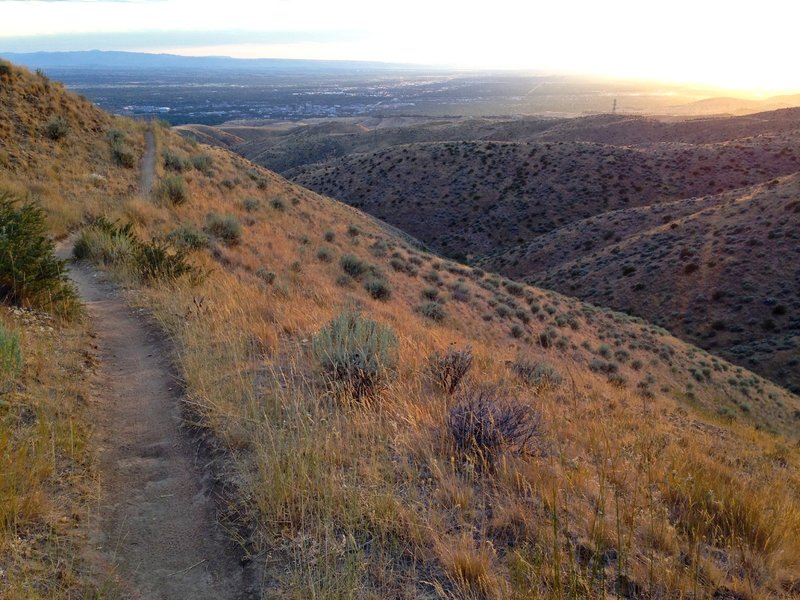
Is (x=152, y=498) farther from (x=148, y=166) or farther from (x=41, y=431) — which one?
(x=148, y=166)

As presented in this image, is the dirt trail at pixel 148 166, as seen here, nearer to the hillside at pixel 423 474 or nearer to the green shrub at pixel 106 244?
the green shrub at pixel 106 244

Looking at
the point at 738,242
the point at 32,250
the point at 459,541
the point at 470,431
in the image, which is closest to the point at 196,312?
the point at 32,250

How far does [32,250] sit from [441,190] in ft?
165

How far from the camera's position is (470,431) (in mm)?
3963

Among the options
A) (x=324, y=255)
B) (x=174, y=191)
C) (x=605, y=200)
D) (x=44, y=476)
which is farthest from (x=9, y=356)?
(x=605, y=200)

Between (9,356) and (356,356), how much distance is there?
2.90 metres

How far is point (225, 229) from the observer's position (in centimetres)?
1393

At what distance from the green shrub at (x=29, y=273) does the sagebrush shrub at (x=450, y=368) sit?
4421 millimetres

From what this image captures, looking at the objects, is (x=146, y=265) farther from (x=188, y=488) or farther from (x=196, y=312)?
(x=188, y=488)

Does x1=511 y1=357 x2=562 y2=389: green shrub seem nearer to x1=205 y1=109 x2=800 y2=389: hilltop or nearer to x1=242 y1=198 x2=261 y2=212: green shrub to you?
x1=242 y1=198 x2=261 y2=212: green shrub

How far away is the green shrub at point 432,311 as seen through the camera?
1493 cm

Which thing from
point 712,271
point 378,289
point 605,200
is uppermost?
point 378,289

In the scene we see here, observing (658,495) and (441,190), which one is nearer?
(658,495)

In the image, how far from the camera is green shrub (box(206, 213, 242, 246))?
1377cm
